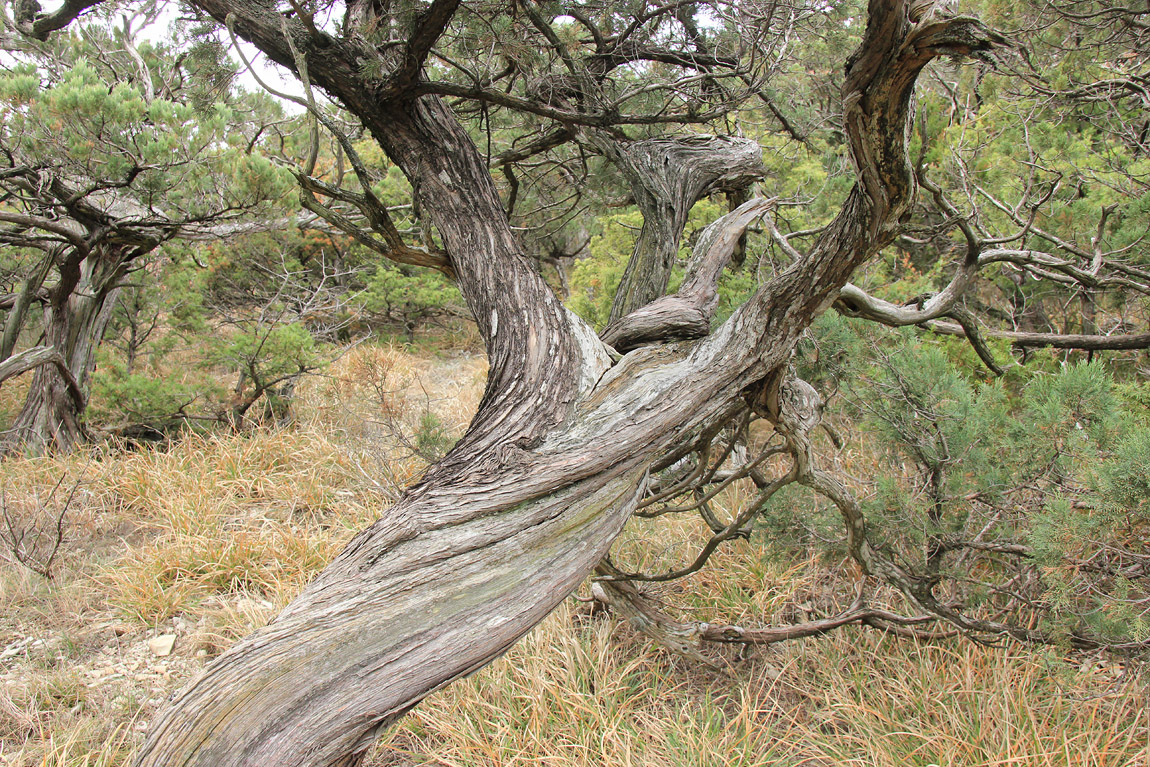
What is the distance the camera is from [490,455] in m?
1.63

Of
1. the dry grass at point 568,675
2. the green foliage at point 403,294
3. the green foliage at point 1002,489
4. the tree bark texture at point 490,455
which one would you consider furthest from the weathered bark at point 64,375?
the green foliage at point 1002,489

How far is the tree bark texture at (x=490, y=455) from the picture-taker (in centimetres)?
127

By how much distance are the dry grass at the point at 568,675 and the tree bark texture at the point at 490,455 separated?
1425 millimetres

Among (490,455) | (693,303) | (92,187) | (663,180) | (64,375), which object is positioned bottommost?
(64,375)

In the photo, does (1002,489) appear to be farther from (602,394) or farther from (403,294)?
(403,294)

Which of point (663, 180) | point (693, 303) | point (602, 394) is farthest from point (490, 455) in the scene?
point (663, 180)

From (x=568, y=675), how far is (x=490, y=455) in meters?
1.73

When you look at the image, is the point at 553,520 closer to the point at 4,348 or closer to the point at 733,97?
the point at 733,97

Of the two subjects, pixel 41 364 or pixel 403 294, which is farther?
pixel 403 294

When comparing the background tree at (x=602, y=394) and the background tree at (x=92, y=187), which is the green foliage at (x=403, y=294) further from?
the background tree at (x=602, y=394)

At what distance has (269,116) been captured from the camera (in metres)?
5.93

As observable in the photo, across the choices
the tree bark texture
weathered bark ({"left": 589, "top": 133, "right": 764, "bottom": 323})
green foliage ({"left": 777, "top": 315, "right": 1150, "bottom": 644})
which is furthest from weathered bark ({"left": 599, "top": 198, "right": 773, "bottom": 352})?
green foliage ({"left": 777, "top": 315, "right": 1150, "bottom": 644})

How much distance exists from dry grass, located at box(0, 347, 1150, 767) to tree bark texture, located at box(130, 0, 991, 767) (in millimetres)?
1425

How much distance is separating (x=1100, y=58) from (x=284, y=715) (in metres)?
6.26
